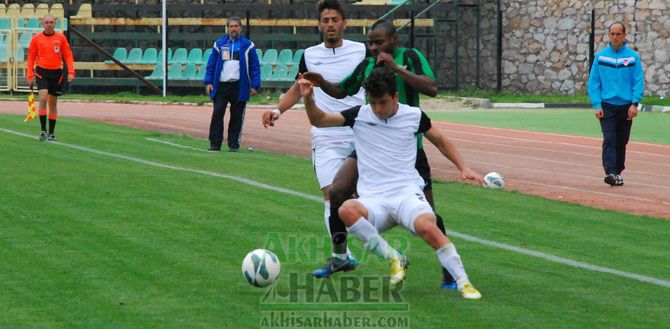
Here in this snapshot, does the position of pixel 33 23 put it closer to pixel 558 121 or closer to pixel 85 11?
pixel 85 11

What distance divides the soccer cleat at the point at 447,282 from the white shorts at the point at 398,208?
51 centimetres

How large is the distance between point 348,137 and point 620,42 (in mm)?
7918

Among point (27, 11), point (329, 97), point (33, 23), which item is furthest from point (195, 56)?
point (329, 97)

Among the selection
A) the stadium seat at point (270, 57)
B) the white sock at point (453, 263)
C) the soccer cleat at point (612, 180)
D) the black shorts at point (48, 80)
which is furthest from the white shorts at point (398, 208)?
the stadium seat at point (270, 57)

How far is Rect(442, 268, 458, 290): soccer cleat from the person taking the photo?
28.8ft

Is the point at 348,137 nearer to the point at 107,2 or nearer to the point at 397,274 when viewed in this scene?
the point at 397,274

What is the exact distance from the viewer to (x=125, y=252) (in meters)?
10.0

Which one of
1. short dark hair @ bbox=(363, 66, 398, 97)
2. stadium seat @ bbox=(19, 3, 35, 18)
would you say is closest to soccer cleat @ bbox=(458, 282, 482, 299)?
short dark hair @ bbox=(363, 66, 398, 97)

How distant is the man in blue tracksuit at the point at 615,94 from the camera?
16594mm

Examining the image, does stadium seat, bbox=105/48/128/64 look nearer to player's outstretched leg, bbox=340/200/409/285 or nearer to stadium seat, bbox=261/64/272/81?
stadium seat, bbox=261/64/272/81

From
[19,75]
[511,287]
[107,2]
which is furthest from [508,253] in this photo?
[107,2]

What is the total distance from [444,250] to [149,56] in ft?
103

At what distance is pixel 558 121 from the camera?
29.2 meters

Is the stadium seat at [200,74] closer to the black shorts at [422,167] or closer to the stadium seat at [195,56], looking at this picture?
the stadium seat at [195,56]
